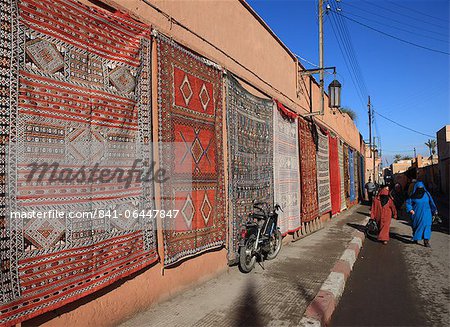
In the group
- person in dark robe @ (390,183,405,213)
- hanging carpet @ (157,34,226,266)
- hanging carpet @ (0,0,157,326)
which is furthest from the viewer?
person in dark robe @ (390,183,405,213)

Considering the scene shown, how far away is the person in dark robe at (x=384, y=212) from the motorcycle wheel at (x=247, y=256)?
4664 mm

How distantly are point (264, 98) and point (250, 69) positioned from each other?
2.00ft

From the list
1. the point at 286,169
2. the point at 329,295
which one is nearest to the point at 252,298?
the point at 329,295

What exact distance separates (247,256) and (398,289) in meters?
2.18

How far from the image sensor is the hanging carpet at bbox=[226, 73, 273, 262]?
16.5 feet

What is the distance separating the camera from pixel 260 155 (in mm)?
6105

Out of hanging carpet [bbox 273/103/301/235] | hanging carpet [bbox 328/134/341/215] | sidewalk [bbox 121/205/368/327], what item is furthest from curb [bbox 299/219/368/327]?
hanging carpet [bbox 328/134/341/215]

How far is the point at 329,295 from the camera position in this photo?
4.21 meters

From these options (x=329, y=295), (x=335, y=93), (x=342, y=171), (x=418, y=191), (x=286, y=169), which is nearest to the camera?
(x=329, y=295)

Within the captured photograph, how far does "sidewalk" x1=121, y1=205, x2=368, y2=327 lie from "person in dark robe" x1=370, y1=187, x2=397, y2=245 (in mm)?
2814

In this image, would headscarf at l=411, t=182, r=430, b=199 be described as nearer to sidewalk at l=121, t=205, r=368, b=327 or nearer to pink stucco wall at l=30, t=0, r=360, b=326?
sidewalk at l=121, t=205, r=368, b=327

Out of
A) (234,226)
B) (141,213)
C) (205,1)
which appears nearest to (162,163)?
(141,213)

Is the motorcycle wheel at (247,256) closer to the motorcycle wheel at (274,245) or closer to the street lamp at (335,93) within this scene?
the motorcycle wheel at (274,245)

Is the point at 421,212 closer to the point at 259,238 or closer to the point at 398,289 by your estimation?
the point at 398,289
